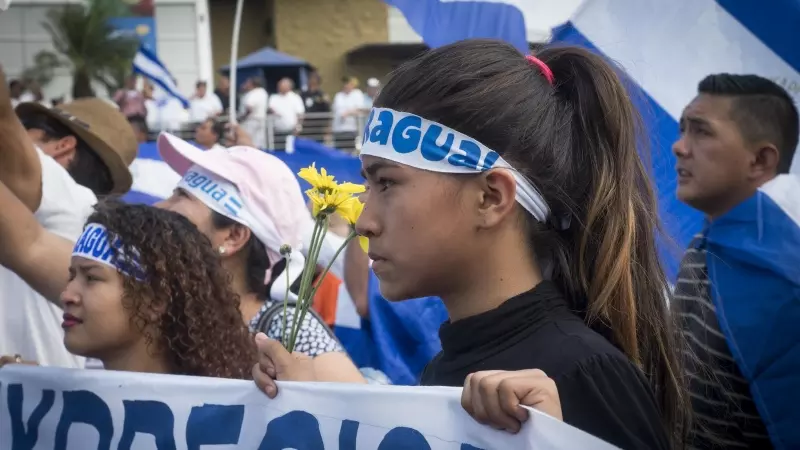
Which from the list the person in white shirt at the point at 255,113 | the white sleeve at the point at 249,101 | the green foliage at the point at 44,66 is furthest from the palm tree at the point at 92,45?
the white sleeve at the point at 249,101

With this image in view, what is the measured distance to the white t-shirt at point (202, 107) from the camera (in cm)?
2306

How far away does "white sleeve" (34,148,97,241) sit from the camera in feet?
12.5

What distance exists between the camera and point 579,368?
1955 mm

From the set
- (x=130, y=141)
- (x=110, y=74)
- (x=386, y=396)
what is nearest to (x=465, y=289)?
(x=386, y=396)

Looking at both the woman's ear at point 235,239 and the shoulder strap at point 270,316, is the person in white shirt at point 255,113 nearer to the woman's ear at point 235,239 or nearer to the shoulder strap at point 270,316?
the woman's ear at point 235,239

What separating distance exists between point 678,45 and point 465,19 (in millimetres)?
914

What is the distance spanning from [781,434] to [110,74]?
30.1 m

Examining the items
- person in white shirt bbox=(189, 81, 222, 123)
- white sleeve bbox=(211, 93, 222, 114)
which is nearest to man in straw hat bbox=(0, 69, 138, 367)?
person in white shirt bbox=(189, 81, 222, 123)

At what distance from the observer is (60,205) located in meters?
3.83

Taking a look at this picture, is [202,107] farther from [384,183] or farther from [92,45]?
[384,183]

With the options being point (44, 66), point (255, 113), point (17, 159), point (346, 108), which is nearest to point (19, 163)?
point (17, 159)

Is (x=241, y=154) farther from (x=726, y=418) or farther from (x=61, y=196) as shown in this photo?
(x=726, y=418)

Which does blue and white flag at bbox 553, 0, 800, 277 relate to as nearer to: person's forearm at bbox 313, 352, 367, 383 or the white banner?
person's forearm at bbox 313, 352, 367, 383

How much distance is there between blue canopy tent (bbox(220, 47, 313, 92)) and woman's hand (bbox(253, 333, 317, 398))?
27.9 m
